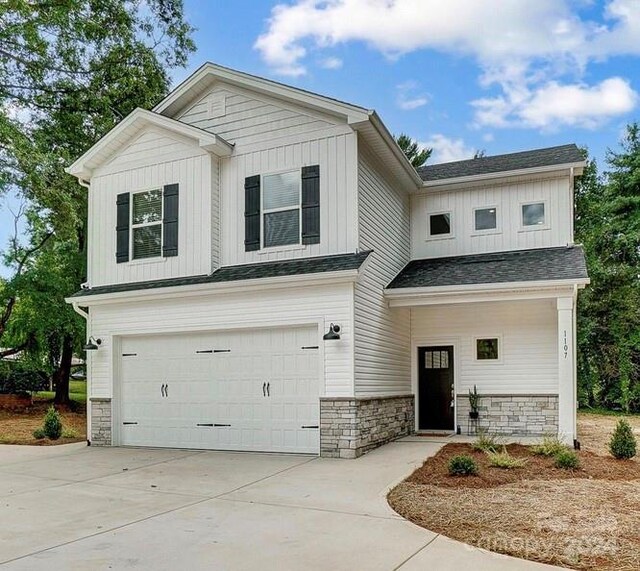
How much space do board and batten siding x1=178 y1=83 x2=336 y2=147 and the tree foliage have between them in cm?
1299

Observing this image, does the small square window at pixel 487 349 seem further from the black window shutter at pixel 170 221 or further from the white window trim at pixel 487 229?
the black window shutter at pixel 170 221

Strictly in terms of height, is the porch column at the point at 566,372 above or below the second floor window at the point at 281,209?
below

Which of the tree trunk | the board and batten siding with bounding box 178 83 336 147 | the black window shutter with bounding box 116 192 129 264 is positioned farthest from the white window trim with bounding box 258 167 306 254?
the tree trunk

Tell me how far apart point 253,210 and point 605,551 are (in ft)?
25.9

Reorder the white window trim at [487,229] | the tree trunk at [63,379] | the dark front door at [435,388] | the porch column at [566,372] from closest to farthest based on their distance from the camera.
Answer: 1. the porch column at [566,372]
2. the dark front door at [435,388]
3. the white window trim at [487,229]
4. the tree trunk at [63,379]

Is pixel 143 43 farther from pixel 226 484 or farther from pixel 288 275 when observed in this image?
pixel 226 484

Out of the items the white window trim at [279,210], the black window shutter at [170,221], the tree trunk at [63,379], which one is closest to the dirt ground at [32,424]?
the tree trunk at [63,379]

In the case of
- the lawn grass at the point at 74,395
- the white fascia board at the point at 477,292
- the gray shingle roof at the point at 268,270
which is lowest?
the lawn grass at the point at 74,395

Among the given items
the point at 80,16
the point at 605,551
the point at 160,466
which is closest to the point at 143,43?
the point at 80,16

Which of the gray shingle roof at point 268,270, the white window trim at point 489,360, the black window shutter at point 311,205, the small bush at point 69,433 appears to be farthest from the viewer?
the small bush at point 69,433

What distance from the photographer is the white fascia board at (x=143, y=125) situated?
10.8 metres

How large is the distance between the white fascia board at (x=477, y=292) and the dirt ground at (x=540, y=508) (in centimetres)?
291

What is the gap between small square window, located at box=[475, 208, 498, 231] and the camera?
12.7 m

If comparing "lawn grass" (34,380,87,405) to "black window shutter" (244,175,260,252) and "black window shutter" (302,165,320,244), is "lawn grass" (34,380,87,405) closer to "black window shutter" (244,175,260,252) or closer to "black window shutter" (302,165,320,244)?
"black window shutter" (244,175,260,252)
